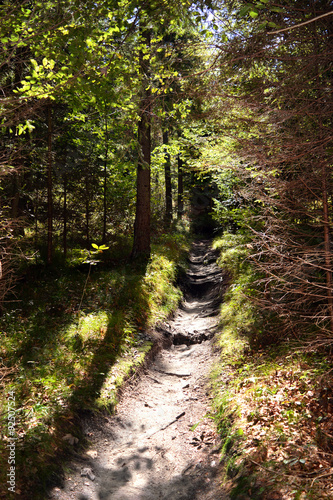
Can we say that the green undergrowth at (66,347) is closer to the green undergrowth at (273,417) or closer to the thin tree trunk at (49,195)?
the thin tree trunk at (49,195)

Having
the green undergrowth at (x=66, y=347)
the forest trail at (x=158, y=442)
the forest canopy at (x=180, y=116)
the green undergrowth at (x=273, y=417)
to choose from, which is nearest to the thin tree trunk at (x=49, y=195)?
the forest canopy at (x=180, y=116)

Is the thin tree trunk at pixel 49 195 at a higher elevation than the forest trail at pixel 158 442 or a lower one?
higher

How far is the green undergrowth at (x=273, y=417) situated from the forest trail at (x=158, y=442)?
1.20 ft

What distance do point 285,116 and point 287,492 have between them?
4.55 metres

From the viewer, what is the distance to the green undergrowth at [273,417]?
3443 millimetres

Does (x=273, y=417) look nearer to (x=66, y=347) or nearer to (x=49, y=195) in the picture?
(x=66, y=347)

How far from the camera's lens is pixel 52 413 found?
186 inches

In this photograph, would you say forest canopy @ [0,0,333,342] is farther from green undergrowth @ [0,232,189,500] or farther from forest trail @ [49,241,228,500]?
forest trail @ [49,241,228,500]

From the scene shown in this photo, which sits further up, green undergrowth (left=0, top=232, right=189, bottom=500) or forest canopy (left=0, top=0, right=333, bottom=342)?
forest canopy (left=0, top=0, right=333, bottom=342)

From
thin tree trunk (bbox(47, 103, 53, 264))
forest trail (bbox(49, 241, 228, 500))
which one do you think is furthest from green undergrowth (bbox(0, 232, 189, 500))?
thin tree trunk (bbox(47, 103, 53, 264))

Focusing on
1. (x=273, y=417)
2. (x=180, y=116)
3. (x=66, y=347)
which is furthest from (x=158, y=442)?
(x=180, y=116)

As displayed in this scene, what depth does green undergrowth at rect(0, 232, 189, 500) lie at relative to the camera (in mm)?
4191

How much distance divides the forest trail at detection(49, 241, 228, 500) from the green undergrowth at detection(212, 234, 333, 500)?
1.20ft

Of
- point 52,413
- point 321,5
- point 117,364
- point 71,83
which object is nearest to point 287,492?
point 52,413
